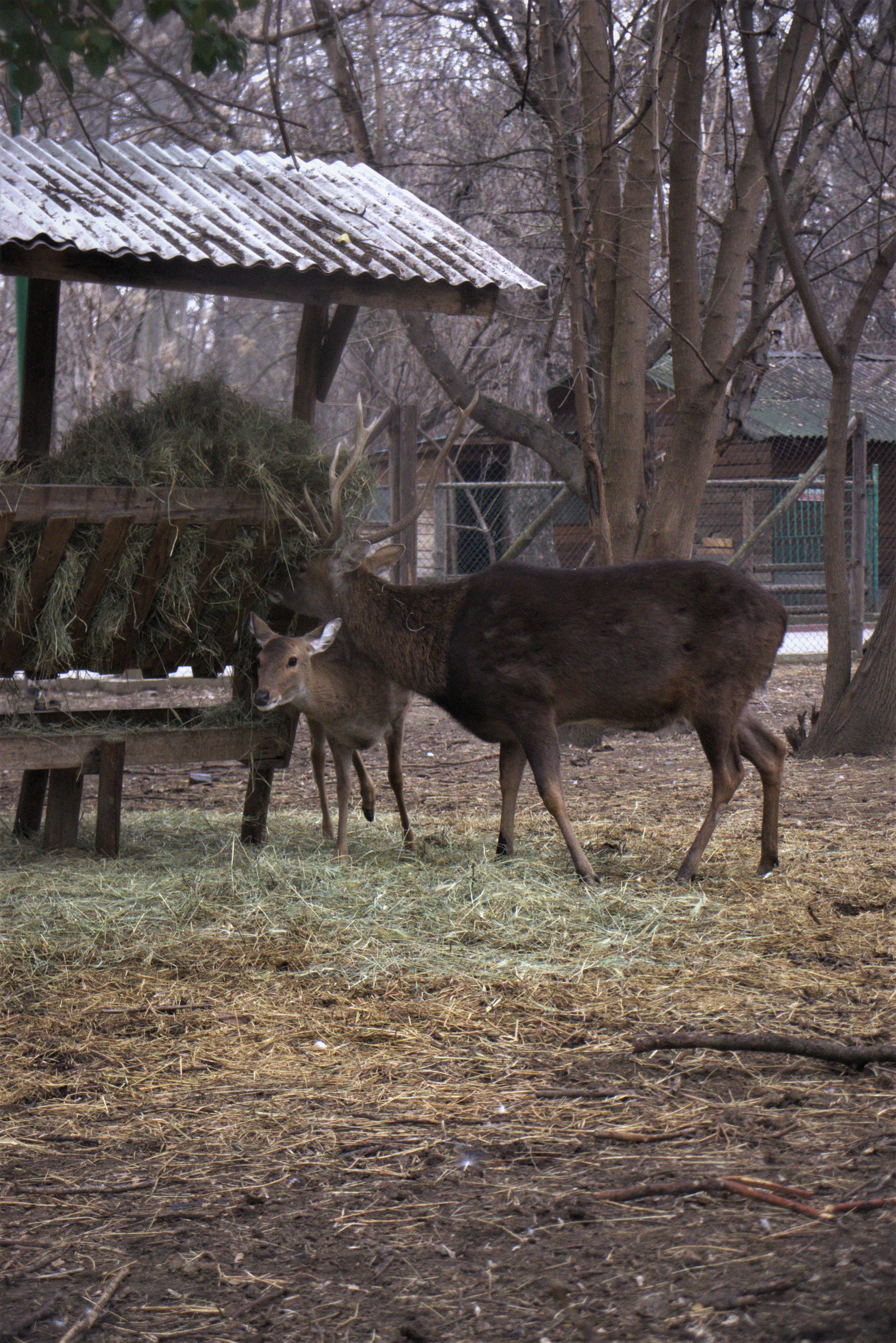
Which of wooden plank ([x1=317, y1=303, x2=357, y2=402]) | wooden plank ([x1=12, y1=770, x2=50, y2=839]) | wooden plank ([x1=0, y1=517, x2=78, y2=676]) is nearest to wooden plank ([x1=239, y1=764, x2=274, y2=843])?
wooden plank ([x1=12, y1=770, x2=50, y2=839])

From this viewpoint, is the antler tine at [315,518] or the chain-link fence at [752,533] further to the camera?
the chain-link fence at [752,533]

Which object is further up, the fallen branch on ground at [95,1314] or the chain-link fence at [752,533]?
the chain-link fence at [752,533]

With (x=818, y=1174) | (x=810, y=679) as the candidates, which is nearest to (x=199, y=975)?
(x=818, y=1174)

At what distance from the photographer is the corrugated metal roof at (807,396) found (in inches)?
928

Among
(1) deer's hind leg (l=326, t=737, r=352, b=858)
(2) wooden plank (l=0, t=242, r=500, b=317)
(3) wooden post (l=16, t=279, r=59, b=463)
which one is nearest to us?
(2) wooden plank (l=0, t=242, r=500, b=317)

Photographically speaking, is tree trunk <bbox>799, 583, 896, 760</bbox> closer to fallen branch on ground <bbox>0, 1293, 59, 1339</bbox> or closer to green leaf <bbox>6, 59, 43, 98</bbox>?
green leaf <bbox>6, 59, 43, 98</bbox>

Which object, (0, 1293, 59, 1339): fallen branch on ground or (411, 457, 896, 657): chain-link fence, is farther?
(411, 457, 896, 657): chain-link fence

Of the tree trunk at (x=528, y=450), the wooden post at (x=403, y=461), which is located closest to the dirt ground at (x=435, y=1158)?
the wooden post at (x=403, y=461)

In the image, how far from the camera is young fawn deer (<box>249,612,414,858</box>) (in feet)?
22.9

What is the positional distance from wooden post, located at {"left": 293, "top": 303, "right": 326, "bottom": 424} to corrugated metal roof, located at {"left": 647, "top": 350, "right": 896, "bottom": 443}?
1288cm

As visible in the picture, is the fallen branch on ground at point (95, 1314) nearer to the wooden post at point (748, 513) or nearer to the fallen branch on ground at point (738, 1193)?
the fallen branch on ground at point (738, 1193)

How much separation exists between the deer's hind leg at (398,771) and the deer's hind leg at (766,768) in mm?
1800

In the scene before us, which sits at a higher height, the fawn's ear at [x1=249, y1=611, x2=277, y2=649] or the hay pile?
the hay pile

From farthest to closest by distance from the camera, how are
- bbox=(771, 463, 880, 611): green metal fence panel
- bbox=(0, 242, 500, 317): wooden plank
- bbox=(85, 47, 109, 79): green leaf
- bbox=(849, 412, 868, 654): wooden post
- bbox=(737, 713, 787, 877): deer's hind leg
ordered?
bbox=(771, 463, 880, 611): green metal fence panel
bbox=(849, 412, 868, 654): wooden post
bbox=(737, 713, 787, 877): deer's hind leg
bbox=(0, 242, 500, 317): wooden plank
bbox=(85, 47, 109, 79): green leaf
